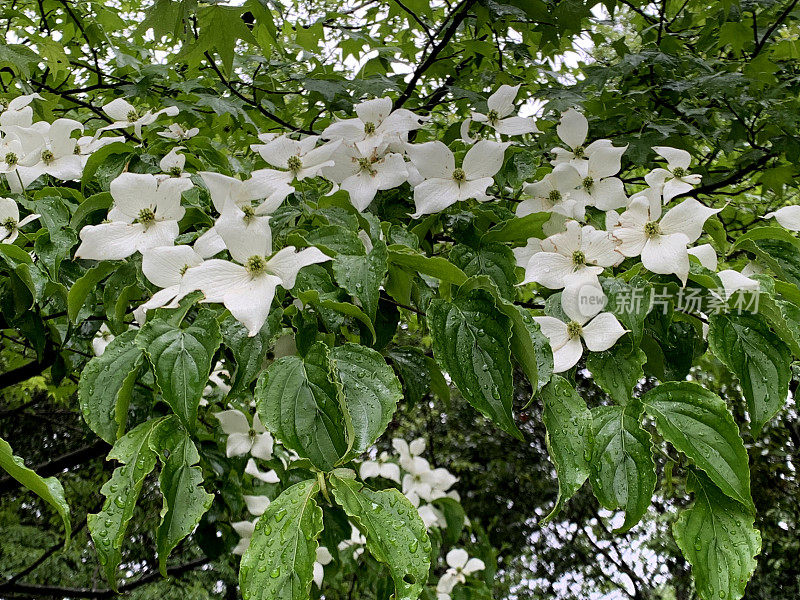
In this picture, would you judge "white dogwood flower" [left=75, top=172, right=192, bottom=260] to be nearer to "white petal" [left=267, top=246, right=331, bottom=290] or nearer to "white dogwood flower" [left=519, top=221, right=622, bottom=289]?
"white petal" [left=267, top=246, right=331, bottom=290]

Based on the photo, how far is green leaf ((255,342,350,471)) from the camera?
23.0 inches

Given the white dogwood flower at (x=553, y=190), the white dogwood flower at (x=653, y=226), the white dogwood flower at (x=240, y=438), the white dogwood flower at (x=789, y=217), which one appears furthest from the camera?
the white dogwood flower at (x=240, y=438)

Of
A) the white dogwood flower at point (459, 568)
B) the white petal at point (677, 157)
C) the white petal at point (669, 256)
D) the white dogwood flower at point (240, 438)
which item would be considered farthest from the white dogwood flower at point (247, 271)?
the white dogwood flower at point (459, 568)

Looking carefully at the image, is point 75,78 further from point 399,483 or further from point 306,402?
point 306,402

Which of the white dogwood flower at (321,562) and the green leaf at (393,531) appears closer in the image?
the green leaf at (393,531)

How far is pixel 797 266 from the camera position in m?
0.78

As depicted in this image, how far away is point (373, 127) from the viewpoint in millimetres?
934

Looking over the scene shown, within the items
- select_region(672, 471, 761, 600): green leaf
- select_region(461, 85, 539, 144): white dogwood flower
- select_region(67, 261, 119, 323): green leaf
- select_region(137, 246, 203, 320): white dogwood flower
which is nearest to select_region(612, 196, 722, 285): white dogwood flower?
select_region(672, 471, 761, 600): green leaf

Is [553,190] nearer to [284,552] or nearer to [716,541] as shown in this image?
[716,541]

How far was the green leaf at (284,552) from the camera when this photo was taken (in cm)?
52

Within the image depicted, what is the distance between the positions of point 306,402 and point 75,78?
2128mm

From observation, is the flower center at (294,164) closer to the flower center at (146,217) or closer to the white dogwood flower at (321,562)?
the flower center at (146,217)

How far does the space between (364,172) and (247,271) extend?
31 cm

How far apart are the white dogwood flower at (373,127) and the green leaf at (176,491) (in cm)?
42
